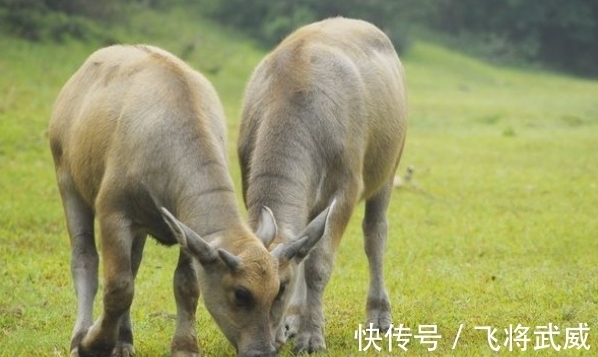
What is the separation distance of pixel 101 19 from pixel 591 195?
21.0m

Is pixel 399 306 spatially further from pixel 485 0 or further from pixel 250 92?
pixel 485 0

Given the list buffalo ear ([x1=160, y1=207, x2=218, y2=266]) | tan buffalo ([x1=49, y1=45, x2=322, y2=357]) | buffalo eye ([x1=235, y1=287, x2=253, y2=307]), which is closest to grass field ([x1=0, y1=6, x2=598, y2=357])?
tan buffalo ([x1=49, y1=45, x2=322, y2=357])

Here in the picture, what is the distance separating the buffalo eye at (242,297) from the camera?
6.34 meters

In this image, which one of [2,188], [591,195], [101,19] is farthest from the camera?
[101,19]

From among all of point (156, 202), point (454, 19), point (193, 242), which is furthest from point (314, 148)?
point (454, 19)

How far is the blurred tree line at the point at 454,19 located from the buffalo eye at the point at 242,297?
26581mm

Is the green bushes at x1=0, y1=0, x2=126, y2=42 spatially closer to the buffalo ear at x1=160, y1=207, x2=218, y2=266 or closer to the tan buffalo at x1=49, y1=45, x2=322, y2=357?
the tan buffalo at x1=49, y1=45, x2=322, y2=357

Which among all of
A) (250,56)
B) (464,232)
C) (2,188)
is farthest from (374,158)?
(250,56)

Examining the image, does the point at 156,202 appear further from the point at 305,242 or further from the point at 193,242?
the point at 305,242

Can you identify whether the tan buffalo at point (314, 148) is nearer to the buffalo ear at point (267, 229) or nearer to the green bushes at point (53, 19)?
the buffalo ear at point (267, 229)

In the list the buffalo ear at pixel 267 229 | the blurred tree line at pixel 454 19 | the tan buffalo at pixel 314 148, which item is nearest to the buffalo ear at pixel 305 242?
the tan buffalo at pixel 314 148

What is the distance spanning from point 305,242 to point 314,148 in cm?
116

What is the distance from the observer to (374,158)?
340 inches

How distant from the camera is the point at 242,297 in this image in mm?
6371
